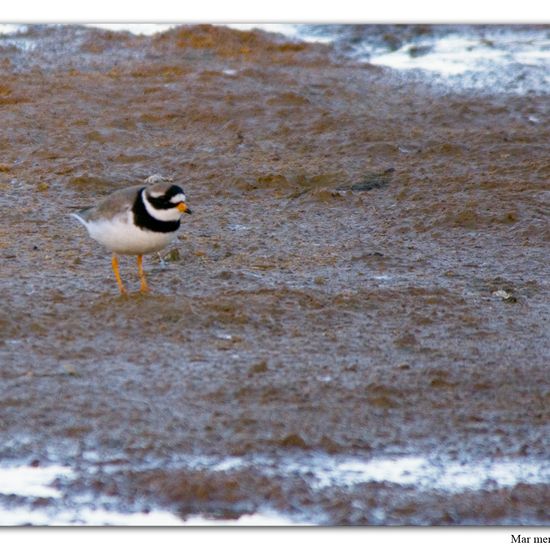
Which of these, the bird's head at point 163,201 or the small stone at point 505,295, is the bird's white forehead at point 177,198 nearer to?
the bird's head at point 163,201

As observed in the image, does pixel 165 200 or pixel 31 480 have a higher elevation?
pixel 165 200

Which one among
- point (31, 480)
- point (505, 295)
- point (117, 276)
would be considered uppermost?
point (505, 295)

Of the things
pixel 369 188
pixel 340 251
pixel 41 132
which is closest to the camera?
pixel 340 251

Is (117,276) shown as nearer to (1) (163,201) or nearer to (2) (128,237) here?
(2) (128,237)

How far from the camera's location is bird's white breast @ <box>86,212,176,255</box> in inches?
289

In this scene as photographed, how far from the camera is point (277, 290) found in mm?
7668

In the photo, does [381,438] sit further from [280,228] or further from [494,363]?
[280,228]

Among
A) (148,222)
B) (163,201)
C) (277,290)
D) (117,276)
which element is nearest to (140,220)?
(148,222)

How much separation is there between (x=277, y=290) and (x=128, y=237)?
97 centimetres

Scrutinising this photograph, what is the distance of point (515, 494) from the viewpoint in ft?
17.4

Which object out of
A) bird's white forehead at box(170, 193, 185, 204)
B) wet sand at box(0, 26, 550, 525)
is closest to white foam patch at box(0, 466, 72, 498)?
wet sand at box(0, 26, 550, 525)

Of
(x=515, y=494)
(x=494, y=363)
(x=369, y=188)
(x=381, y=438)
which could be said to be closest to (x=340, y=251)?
(x=369, y=188)

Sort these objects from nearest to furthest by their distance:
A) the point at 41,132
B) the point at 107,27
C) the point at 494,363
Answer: the point at 494,363
the point at 41,132
the point at 107,27

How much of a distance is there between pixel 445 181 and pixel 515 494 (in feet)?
16.7
